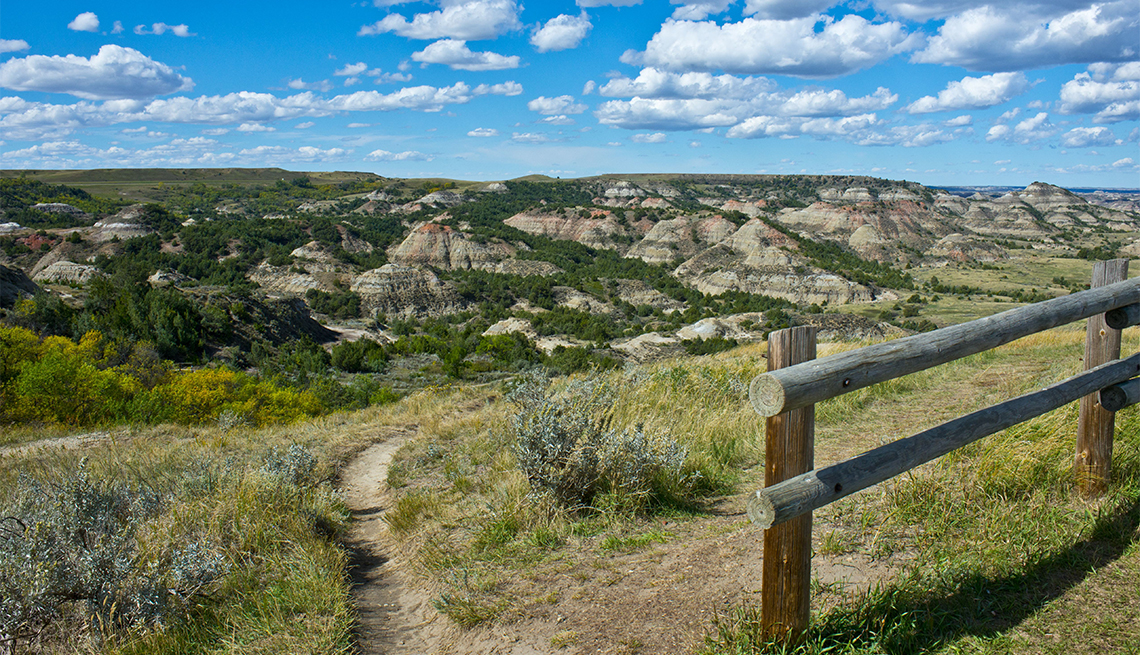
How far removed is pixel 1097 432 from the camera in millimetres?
3820

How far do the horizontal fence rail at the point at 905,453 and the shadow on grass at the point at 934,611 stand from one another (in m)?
0.61

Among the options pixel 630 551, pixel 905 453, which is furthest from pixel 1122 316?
pixel 630 551

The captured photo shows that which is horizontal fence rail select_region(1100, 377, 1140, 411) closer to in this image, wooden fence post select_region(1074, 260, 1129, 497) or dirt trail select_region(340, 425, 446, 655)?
wooden fence post select_region(1074, 260, 1129, 497)

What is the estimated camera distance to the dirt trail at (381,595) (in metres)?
3.48

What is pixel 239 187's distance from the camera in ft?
533

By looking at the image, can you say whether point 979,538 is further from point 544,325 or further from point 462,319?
point 462,319

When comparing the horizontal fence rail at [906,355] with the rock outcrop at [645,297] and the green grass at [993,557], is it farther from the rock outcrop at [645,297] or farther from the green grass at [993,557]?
the rock outcrop at [645,297]

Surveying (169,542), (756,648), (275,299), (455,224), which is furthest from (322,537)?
(455,224)

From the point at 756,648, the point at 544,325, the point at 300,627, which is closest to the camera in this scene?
the point at 756,648

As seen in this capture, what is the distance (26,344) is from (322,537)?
21.1 m

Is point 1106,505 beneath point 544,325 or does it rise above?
above

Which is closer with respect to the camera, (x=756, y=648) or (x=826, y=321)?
(x=756, y=648)

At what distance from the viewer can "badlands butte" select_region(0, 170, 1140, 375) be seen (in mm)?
43781

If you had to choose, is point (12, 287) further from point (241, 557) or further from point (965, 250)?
point (965, 250)
